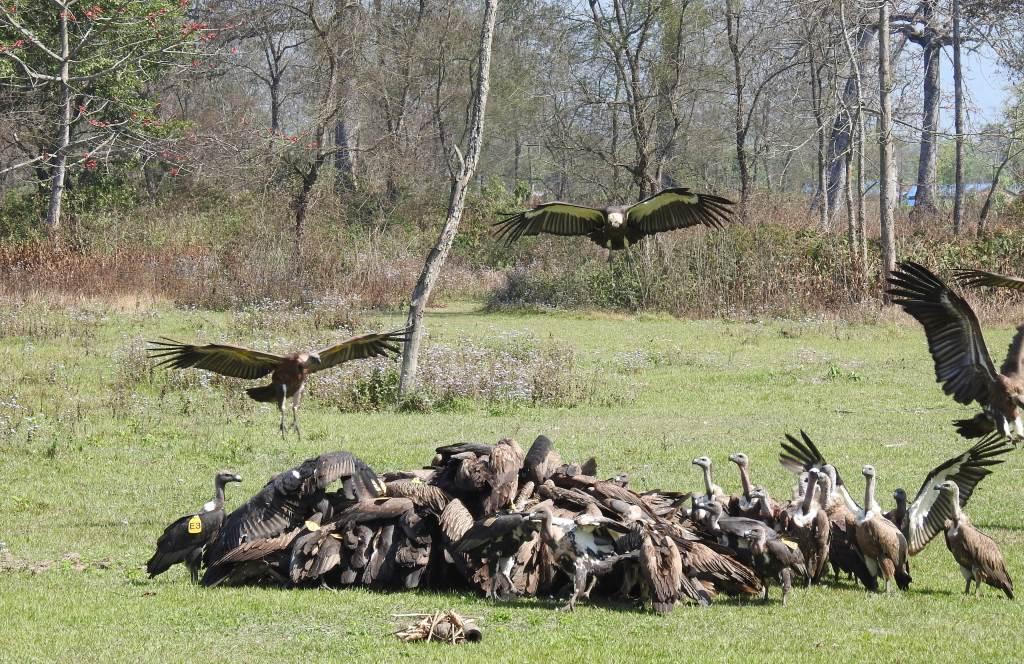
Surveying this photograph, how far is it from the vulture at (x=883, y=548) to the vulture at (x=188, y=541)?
459cm

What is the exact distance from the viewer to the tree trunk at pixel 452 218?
50.7 feet

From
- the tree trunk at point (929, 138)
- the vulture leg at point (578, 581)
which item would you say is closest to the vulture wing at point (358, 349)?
the vulture leg at point (578, 581)

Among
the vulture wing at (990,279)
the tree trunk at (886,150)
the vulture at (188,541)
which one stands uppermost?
the tree trunk at (886,150)

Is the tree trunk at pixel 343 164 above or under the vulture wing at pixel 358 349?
above

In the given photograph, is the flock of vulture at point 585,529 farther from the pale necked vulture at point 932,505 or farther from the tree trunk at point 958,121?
the tree trunk at point 958,121

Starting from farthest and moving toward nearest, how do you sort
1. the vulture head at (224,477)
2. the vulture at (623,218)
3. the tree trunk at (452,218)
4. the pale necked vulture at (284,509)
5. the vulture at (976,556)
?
1. the tree trunk at (452,218)
2. the vulture at (623,218)
3. the vulture head at (224,477)
4. the pale necked vulture at (284,509)
5. the vulture at (976,556)

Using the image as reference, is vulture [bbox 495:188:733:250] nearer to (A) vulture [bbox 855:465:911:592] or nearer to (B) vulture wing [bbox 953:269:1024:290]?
(B) vulture wing [bbox 953:269:1024:290]

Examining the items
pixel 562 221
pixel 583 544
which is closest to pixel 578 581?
pixel 583 544

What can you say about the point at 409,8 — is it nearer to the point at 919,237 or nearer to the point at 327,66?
the point at 327,66

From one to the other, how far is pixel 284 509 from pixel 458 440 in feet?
17.0

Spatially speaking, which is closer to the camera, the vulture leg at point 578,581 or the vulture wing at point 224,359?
the vulture leg at point 578,581

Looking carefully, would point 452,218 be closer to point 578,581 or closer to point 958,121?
point 578,581

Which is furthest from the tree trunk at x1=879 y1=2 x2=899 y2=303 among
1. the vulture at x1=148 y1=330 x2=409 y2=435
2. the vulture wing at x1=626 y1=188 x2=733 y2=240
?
the vulture at x1=148 y1=330 x2=409 y2=435

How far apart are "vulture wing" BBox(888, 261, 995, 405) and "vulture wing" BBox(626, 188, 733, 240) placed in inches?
109
